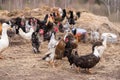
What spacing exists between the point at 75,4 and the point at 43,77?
688 inches

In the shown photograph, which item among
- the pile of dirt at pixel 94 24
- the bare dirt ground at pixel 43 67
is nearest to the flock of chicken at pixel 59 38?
the bare dirt ground at pixel 43 67

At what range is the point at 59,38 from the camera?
1198 cm

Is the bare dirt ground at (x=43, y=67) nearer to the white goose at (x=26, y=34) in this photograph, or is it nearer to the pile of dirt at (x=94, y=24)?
the white goose at (x=26, y=34)

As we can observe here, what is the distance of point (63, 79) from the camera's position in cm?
925

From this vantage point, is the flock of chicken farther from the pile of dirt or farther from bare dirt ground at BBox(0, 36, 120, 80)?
the pile of dirt

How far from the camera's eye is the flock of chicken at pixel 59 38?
998cm

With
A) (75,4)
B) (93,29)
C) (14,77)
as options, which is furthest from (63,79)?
(75,4)

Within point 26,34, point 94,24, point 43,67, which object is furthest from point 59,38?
point 94,24

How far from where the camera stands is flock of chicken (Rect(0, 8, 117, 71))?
998 centimetres

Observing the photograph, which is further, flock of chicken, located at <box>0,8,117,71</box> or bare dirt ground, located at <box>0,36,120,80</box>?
flock of chicken, located at <box>0,8,117,71</box>

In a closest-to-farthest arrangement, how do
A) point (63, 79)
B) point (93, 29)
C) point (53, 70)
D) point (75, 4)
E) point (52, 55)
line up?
point (63, 79), point (53, 70), point (52, 55), point (93, 29), point (75, 4)

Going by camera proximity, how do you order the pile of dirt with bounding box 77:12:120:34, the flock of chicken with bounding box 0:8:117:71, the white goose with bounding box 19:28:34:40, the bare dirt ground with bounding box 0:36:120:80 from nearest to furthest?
the bare dirt ground with bounding box 0:36:120:80
the flock of chicken with bounding box 0:8:117:71
the white goose with bounding box 19:28:34:40
the pile of dirt with bounding box 77:12:120:34

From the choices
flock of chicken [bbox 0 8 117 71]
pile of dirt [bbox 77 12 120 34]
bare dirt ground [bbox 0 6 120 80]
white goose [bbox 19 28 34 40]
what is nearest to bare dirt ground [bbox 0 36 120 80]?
bare dirt ground [bbox 0 6 120 80]

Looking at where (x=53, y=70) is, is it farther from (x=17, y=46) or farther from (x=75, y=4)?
(x=75, y=4)
